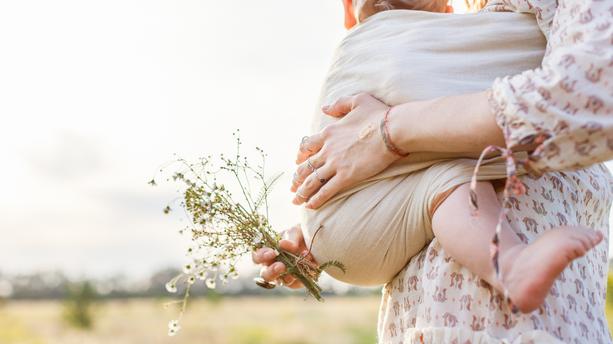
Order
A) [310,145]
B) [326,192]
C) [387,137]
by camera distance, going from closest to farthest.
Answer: [387,137]
[326,192]
[310,145]

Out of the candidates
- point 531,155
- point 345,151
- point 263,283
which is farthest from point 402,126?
point 263,283

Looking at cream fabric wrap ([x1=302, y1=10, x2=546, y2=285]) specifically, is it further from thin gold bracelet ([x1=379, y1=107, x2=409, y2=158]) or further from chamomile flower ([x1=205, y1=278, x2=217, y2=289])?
chamomile flower ([x1=205, y1=278, x2=217, y2=289])

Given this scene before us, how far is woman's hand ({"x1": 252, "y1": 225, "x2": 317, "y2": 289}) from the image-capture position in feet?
5.67

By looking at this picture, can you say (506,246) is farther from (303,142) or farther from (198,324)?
(198,324)

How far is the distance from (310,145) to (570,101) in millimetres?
633

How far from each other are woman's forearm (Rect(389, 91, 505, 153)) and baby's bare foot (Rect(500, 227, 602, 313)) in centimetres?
21

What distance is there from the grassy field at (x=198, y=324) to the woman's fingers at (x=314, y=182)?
530 inches

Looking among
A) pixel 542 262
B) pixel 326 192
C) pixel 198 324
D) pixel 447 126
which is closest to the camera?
pixel 542 262

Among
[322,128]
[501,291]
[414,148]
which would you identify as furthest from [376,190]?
[501,291]

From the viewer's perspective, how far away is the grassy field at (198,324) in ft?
52.3

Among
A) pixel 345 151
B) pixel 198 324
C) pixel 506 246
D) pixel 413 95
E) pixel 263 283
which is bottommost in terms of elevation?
pixel 198 324

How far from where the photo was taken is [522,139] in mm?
1242

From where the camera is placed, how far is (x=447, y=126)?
4.42ft

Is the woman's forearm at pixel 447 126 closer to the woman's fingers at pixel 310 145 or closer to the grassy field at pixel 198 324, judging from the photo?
the woman's fingers at pixel 310 145
